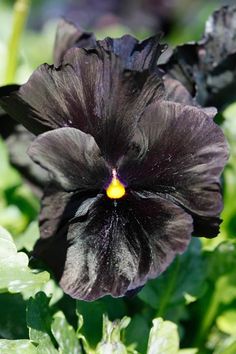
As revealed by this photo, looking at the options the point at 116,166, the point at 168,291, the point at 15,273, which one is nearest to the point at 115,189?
the point at 116,166

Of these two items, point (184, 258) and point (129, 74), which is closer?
point (129, 74)

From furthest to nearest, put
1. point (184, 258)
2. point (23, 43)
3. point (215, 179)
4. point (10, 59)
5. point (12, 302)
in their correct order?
point (23, 43) → point (10, 59) → point (184, 258) → point (12, 302) → point (215, 179)

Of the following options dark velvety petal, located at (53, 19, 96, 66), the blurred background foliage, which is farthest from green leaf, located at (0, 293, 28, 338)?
dark velvety petal, located at (53, 19, 96, 66)

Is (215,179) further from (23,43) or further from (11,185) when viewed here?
(23,43)

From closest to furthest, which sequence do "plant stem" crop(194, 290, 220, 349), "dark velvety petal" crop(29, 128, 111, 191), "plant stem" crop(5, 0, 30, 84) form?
"dark velvety petal" crop(29, 128, 111, 191), "plant stem" crop(194, 290, 220, 349), "plant stem" crop(5, 0, 30, 84)

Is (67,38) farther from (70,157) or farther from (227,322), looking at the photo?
(227,322)

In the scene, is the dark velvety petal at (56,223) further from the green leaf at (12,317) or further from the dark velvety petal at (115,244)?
the green leaf at (12,317)

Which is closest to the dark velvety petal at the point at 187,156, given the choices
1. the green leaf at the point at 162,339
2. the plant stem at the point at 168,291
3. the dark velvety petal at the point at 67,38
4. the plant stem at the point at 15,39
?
the green leaf at the point at 162,339

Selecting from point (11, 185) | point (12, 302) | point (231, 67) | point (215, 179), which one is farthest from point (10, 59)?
point (215, 179)

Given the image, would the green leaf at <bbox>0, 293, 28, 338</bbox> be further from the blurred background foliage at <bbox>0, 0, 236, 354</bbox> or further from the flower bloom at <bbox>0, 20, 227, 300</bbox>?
the flower bloom at <bbox>0, 20, 227, 300</bbox>
